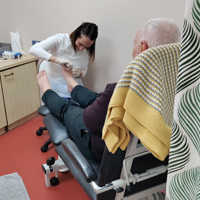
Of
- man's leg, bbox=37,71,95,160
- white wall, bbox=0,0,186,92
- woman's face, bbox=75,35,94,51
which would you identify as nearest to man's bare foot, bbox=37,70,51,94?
man's leg, bbox=37,71,95,160

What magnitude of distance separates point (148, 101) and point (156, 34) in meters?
0.43

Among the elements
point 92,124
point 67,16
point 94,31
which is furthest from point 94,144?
point 67,16

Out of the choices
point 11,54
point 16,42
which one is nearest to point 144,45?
point 11,54

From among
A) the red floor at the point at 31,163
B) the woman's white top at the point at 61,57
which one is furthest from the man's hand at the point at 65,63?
the red floor at the point at 31,163

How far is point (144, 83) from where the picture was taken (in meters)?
0.73

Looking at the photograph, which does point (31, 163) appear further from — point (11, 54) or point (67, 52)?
point (11, 54)

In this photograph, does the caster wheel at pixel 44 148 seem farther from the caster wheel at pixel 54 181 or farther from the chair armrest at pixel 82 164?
the chair armrest at pixel 82 164

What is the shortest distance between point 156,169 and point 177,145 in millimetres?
541

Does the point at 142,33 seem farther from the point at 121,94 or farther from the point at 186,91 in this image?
the point at 186,91

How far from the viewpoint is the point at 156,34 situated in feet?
3.34

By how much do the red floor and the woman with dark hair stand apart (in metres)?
0.65

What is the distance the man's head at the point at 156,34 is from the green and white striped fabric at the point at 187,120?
0.54 metres

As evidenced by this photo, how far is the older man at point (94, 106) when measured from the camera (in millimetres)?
1029

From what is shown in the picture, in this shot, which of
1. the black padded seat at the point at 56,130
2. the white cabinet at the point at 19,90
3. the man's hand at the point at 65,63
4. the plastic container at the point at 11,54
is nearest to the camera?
the black padded seat at the point at 56,130
